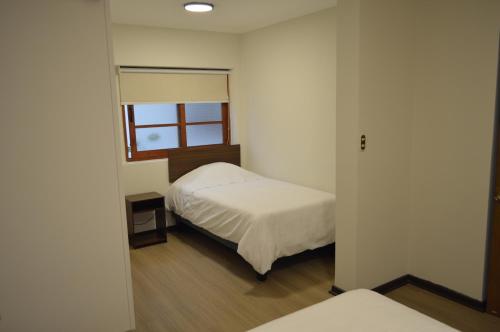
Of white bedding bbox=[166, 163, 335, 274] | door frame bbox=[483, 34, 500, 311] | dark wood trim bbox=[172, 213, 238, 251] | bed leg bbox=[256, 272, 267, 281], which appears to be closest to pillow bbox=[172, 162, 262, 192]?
white bedding bbox=[166, 163, 335, 274]

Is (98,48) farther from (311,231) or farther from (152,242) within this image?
(152,242)

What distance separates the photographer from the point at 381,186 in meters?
3.04

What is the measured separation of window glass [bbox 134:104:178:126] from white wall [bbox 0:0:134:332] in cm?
240

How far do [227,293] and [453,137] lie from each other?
2.13 meters

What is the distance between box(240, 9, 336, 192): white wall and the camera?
405 centimetres

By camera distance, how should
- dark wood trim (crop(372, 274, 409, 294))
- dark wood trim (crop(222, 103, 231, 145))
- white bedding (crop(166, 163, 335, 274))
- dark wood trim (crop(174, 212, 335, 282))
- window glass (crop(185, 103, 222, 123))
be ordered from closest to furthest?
dark wood trim (crop(372, 274, 409, 294)) < white bedding (crop(166, 163, 335, 274)) < dark wood trim (crop(174, 212, 335, 282)) < window glass (crop(185, 103, 222, 123)) < dark wood trim (crop(222, 103, 231, 145))

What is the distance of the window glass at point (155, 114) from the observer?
15.4ft

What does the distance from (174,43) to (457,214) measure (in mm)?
3494

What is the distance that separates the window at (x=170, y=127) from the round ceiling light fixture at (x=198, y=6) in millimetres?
1489

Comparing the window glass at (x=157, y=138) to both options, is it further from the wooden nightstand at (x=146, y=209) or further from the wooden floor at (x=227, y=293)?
the wooden floor at (x=227, y=293)

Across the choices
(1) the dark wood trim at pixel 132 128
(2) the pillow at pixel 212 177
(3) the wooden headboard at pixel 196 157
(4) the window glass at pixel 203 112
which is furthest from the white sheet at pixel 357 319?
(4) the window glass at pixel 203 112

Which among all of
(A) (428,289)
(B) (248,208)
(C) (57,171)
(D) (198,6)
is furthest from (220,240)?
(D) (198,6)

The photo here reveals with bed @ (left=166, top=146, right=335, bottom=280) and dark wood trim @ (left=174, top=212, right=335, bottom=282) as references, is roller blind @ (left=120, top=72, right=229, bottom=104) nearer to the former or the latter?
bed @ (left=166, top=146, right=335, bottom=280)

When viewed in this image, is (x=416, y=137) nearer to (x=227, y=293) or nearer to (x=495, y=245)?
(x=495, y=245)
